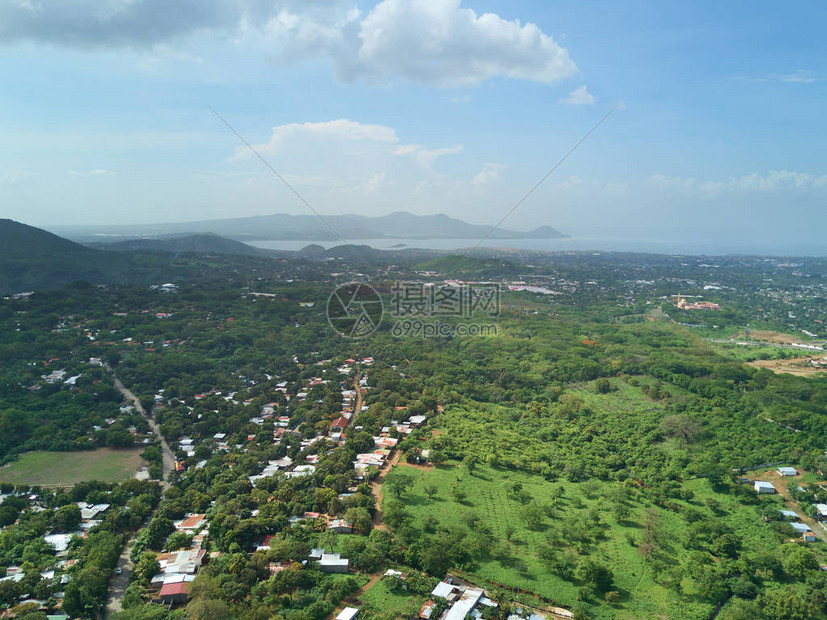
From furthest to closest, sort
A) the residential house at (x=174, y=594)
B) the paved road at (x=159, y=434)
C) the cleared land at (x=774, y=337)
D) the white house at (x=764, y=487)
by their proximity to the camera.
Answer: the cleared land at (x=774, y=337), the paved road at (x=159, y=434), the white house at (x=764, y=487), the residential house at (x=174, y=594)

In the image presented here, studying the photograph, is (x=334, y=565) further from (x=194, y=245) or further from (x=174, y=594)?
(x=194, y=245)

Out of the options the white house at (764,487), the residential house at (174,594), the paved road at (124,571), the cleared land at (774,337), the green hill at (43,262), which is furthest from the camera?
the green hill at (43,262)

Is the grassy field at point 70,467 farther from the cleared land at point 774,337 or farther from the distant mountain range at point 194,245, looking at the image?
the distant mountain range at point 194,245

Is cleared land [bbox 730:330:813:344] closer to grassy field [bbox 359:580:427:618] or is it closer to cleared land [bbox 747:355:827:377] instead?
cleared land [bbox 747:355:827:377]

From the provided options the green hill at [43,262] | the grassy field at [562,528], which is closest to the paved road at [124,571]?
the grassy field at [562,528]

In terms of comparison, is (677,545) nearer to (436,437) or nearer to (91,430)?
(436,437)

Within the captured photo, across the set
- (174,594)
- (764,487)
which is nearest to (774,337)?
(764,487)
